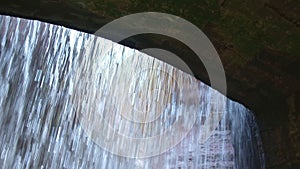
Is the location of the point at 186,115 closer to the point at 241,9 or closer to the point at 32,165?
the point at 32,165

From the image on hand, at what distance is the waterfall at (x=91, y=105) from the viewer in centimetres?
531

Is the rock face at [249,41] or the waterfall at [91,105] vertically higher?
the waterfall at [91,105]

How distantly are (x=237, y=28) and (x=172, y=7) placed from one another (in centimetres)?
25

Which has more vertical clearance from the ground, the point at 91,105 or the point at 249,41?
the point at 91,105

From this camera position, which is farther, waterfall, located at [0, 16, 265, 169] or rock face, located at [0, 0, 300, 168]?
waterfall, located at [0, 16, 265, 169]

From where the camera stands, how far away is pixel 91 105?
5.85 meters

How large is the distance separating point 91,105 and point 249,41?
4.40 meters

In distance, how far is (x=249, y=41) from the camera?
162 centimetres

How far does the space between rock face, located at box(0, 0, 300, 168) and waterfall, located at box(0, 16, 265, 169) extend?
3.28 m

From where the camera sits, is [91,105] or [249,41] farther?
[91,105]

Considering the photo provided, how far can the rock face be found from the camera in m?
1.55

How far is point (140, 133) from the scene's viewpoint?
19.5ft

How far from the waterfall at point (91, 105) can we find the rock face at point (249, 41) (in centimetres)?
328

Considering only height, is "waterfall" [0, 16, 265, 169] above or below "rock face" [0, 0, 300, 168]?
above
